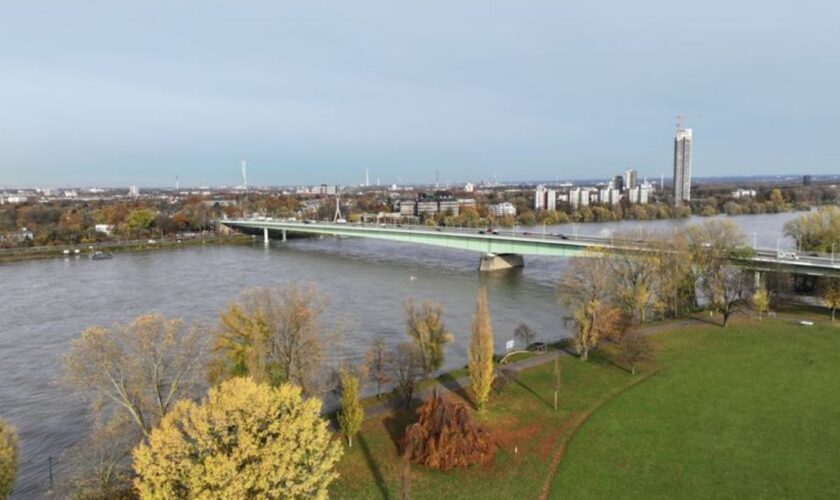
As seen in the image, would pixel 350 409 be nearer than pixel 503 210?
Yes

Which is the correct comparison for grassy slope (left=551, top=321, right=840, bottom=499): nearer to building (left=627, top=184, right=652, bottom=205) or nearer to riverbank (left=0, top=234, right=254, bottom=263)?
riverbank (left=0, top=234, right=254, bottom=263)

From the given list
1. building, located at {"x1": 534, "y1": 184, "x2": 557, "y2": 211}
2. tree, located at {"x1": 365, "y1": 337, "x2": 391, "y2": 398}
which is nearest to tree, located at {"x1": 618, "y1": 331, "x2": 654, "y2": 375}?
tree, located at {"x1": 365, "y1": 337, "x2": 391, "y2": 398}

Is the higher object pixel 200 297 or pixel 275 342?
pixel 275 342

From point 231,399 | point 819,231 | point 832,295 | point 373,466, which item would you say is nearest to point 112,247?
point 373,466

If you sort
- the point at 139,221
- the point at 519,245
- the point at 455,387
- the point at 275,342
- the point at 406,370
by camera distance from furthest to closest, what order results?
the point at 139,221 < the point at 519,245 < the point at 455,387 < the point at 406,370 < the point at 275,342

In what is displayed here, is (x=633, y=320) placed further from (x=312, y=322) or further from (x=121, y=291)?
(x=121, y=291)

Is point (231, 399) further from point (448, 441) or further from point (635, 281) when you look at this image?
point (635, 281)
